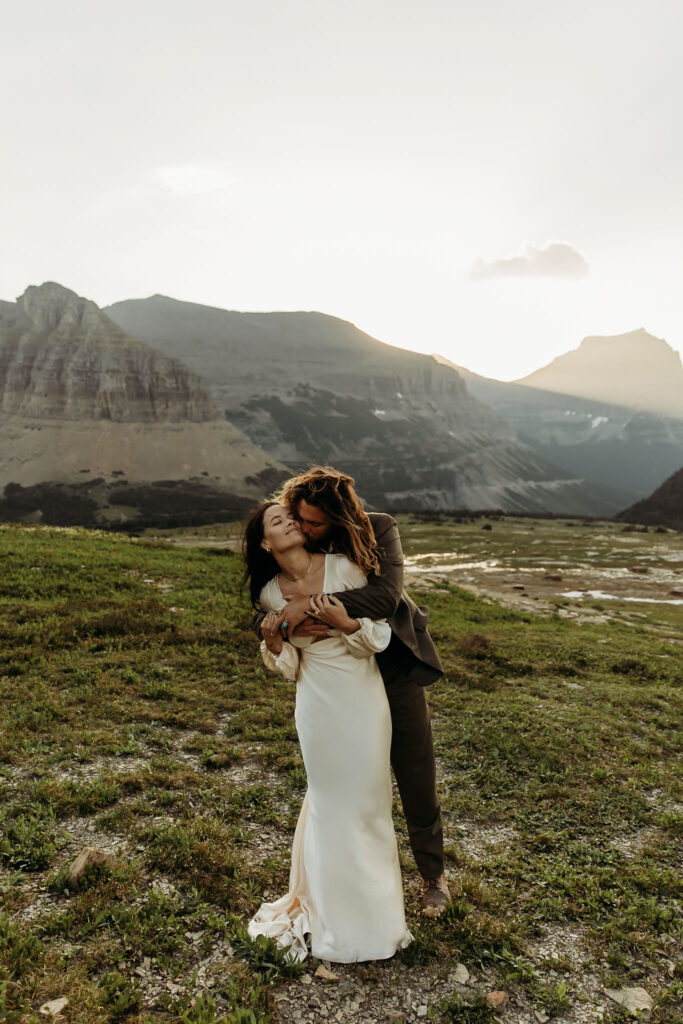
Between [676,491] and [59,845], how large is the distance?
14556 cm

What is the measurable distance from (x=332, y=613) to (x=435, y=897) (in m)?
3.26

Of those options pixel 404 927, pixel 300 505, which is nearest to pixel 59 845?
pixel 404 927

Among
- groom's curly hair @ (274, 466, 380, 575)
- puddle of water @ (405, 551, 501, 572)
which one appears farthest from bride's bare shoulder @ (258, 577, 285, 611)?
puddle of water @ (405, 551, 501, 572)

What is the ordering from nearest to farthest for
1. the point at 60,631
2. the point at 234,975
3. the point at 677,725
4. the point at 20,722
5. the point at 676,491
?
the point at 234,975
the point at 20,722
the point at 677,725
the point at 60,631
the point at 676,491

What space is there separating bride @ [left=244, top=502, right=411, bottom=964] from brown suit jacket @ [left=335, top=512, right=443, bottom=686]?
16cm

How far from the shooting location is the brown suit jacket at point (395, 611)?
4.77 m

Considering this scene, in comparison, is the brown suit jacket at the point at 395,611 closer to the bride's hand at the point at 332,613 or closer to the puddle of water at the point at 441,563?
the bride's hand at the point at 332,613

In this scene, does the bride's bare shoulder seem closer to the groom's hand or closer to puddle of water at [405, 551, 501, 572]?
the groom's hand

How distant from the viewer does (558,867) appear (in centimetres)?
632

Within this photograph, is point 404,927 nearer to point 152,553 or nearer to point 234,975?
point 234,975

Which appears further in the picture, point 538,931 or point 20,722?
point 20,722

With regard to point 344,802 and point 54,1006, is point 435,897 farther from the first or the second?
point 54,1006

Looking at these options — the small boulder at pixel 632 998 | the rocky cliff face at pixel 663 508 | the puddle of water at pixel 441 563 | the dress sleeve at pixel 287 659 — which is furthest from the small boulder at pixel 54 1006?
the rocky cliff face at pixel 663 508

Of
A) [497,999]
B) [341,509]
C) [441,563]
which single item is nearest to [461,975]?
[497,999]
